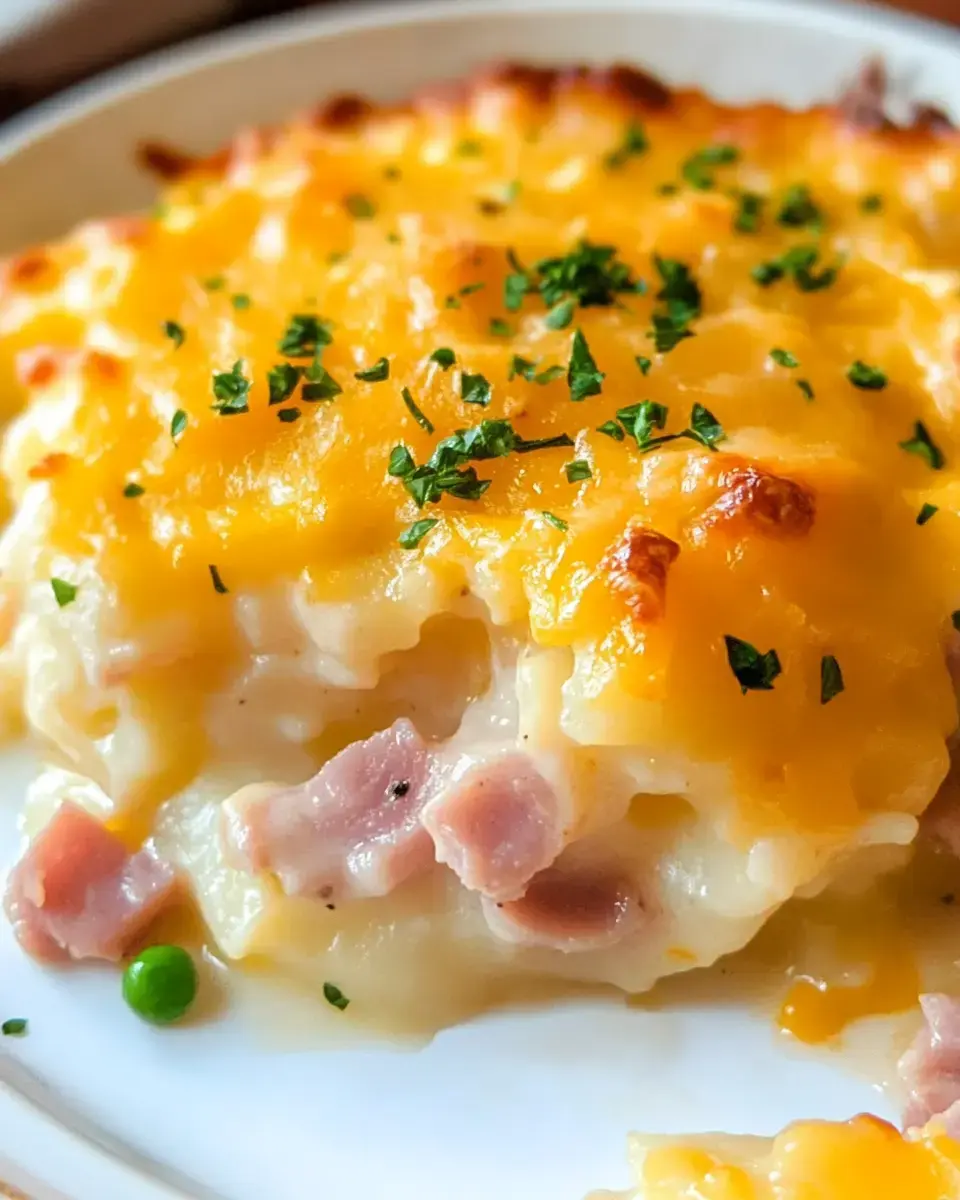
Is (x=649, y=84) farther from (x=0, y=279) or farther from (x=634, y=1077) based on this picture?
(x=634, y=1077)

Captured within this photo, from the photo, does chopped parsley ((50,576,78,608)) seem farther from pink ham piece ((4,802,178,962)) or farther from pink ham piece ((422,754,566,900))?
pink ham piece ((422,754,566,900))

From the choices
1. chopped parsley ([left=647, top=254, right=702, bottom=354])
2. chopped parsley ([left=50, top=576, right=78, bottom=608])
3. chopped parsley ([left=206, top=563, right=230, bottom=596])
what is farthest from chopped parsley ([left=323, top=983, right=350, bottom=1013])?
chopped parsley ([left=647, top=254, right=702, bottom=354])

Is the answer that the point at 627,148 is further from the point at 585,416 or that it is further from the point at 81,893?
the point at 81,893

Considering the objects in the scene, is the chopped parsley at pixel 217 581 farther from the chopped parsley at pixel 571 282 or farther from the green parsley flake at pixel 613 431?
the chopped parsley at pixel 571 282

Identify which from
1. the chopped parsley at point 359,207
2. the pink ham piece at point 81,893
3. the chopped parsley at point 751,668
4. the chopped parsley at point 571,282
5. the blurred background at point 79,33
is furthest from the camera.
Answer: the blurred background at point 79,33

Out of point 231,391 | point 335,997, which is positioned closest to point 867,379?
point 231,391

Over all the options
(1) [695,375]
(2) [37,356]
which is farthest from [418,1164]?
(2) [37,356]

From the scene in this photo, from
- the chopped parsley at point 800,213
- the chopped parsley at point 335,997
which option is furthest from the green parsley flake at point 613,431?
the chopped parsley at point 335,997
